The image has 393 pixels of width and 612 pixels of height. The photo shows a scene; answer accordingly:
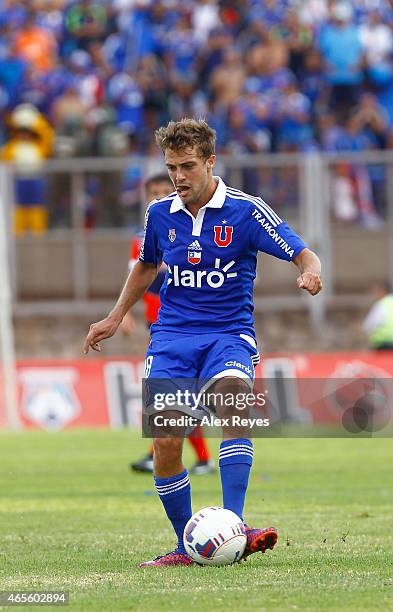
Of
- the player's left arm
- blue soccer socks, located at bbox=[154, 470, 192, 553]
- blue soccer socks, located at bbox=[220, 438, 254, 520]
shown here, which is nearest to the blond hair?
the player's left arm

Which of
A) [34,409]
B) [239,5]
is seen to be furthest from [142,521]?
[239,5]

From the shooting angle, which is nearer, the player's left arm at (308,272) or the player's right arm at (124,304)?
the player's left arm at (308,272)

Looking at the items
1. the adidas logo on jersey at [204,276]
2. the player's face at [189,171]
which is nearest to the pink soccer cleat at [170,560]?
the adidas logo on jersey at [204,276]

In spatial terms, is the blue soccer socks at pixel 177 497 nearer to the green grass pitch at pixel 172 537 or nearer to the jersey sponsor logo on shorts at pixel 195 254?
the green grass pitch at pixel 172 537

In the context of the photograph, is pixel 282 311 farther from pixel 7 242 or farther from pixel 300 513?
pixel 300 513

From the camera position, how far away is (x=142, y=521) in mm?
9609

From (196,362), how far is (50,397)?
13.1 m

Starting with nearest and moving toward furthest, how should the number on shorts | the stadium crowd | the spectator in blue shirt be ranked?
the number on shorts
the stadium crowd
the spectator in blue shirt

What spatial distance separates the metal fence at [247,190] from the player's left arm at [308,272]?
13206 mm

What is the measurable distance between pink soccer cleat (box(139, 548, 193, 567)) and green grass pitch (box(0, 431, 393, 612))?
112 mm

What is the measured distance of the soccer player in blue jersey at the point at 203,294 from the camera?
7293 mm

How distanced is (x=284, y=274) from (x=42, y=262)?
12.4ft

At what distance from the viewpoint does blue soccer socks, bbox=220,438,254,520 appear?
7246 mm

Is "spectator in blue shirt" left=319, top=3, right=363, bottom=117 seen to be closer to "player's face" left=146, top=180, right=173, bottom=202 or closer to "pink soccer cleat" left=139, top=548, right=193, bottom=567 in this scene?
"player's face" left=146, top=180, right=173, bottom=202
